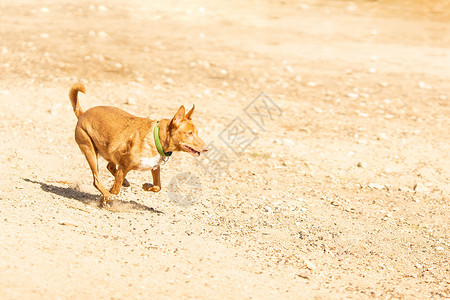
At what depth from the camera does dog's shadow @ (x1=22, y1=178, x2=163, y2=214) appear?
7949 mm

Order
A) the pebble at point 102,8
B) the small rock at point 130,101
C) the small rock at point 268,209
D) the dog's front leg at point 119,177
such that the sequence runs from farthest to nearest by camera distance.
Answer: the pebble at point 102,8
the small rock at point 130,101
the small rock at point 268,209
the dog's front leg at point 119,177

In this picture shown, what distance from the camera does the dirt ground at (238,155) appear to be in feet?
21.3

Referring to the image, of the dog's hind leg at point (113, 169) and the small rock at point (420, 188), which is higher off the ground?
the dog's hind leg at point (113, 169)

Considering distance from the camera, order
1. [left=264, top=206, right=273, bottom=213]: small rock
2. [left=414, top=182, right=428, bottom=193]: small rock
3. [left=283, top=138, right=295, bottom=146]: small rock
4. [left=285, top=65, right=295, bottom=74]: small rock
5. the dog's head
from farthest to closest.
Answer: [left=285, top=65, right=295, bottom=74]: small rock → [left=283, top=138, right=295, bottom=146]: small rock → [left=414, top=182, right=428, bottom=193]: small rock → [left=264, top=206, right=273, bottom=213]: small rock → the dog's head

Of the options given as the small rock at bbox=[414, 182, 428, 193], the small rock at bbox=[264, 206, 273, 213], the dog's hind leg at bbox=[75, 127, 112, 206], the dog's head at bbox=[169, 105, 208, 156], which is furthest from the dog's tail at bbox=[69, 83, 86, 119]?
the small rock at bbox=[414, 182, 428, 193]

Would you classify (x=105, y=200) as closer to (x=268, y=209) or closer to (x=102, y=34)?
(x=268, y=209)

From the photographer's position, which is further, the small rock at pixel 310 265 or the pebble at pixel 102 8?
the pebble at pixel 102 8

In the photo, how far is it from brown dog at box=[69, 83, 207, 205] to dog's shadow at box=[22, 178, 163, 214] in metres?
0.17

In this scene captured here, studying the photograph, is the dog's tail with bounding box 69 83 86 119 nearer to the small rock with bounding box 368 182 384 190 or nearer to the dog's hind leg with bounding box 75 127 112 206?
the dog's hind leg with bounding box 75 127 112 206

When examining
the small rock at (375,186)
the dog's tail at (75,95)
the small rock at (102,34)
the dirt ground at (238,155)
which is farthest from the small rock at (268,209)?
the small rock at (102,34)

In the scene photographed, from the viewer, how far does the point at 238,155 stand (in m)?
10.7

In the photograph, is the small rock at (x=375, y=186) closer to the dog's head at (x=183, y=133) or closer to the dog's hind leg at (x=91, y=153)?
the dog's head at (x=183, y=133)

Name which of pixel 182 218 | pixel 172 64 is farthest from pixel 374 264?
pixel 172 64

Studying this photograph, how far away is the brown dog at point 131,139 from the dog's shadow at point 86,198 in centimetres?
17
